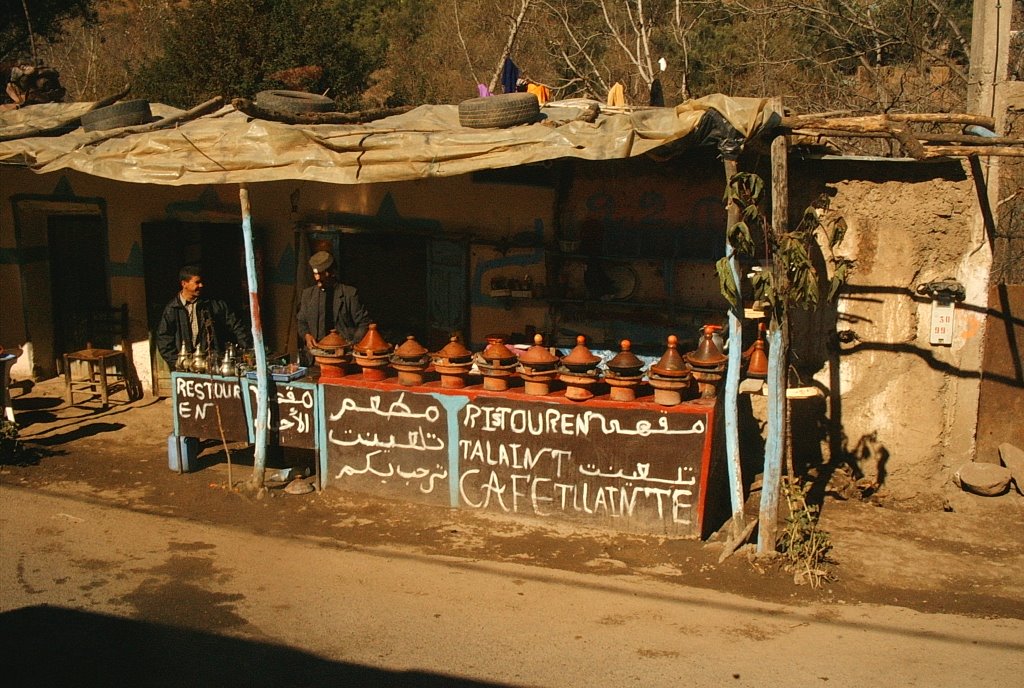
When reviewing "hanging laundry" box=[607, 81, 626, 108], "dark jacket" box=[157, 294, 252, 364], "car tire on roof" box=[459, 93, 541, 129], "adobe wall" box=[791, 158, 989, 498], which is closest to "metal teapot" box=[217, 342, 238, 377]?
"dark jacket" box=[157, 294, 252, 364]

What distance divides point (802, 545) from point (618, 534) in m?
1.26

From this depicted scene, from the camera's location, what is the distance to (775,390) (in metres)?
5.83

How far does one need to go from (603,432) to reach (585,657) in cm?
184

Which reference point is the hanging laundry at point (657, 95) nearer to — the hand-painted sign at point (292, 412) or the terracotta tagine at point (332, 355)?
the terracotta tagine at point (332, 355)

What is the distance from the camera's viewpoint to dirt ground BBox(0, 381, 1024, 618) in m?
5.70

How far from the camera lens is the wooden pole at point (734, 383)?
5.69 meters

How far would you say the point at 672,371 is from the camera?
597 cm

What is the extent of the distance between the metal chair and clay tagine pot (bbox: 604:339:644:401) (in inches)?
234

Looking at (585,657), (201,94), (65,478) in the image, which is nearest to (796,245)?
(585,657)

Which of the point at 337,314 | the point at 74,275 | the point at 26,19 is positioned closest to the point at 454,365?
the point at 337,314

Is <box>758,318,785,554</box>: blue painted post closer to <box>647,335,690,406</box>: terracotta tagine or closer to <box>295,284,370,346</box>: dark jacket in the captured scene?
<box>647,335,690,406</box>: terracotta tagine

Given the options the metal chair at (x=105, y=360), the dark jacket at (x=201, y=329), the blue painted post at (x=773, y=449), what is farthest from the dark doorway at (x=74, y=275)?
the blue painted post at (x=773, y=449)

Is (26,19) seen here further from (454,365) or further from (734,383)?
(734,383)

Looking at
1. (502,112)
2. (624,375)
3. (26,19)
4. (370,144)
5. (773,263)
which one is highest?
(26,19)
